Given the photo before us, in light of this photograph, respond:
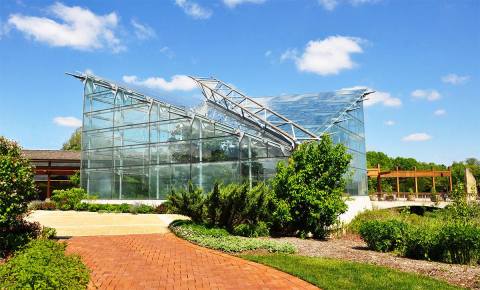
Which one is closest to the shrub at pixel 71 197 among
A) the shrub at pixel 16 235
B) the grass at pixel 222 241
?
the grass at pixel 222 241

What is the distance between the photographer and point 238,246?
12180 millimetres

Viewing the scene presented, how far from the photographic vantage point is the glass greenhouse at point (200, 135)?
2200cm

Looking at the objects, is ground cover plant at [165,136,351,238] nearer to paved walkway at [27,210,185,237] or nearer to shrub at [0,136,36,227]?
paved walkway at [27,210,185,237]

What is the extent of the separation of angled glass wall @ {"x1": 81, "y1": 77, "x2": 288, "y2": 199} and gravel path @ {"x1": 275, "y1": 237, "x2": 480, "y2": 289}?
7.53m

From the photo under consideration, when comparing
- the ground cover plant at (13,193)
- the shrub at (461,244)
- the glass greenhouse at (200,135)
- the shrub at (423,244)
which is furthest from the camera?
the glass greenhouse at (200,135)

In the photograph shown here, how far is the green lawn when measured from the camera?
27.4ft

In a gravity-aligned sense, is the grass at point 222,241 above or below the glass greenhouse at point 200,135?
below

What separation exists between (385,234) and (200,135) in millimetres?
12987

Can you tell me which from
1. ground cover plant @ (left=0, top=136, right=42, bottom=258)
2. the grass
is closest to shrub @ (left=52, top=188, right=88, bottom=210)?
the grass

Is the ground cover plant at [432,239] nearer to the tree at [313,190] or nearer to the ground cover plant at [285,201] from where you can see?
the tree at [313,190]

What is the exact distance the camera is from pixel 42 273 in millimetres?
5277

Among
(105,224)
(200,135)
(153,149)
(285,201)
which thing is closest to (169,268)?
(285,201)

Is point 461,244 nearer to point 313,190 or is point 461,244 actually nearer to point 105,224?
point 313,190

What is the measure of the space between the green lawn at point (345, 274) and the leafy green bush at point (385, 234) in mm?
2862
